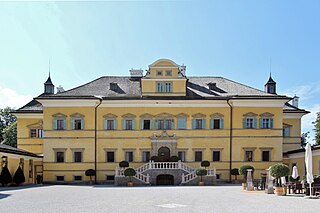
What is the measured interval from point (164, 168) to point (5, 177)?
1383cm

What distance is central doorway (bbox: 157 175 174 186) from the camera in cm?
3494

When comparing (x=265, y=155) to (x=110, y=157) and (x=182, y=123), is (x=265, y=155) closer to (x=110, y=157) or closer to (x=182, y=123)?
(x=182, y=123)

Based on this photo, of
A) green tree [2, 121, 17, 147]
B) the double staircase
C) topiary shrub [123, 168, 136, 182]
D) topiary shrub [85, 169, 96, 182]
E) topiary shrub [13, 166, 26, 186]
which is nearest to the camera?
topiary shrub [13, 166, 26, 186]

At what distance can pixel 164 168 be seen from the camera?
113 feet

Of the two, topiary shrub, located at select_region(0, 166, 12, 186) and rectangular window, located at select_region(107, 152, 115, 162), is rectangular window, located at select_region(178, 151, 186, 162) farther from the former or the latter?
topiary shrub, located at select_region(0, 166, 12, 186)

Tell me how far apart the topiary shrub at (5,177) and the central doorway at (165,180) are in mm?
13251

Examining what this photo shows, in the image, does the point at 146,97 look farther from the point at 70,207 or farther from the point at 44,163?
the point at 70,207

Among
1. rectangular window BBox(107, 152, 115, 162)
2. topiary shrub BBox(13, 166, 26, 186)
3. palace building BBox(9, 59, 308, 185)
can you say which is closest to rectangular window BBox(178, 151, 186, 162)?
palace building BBox(9, 59, 308, 185)

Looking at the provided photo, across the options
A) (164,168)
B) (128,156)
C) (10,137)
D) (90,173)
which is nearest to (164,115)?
(128,156)

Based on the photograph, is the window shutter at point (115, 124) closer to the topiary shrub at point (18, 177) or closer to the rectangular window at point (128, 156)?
the rectangular window at point (128, 156)

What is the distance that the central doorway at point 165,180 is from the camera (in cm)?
3494

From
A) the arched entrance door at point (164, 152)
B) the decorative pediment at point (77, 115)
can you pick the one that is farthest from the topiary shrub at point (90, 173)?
the arched entrance door at point (164, 152)

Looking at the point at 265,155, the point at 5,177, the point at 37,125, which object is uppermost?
the point at 37,125

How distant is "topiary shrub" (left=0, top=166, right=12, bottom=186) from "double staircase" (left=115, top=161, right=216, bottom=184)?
9.21m
